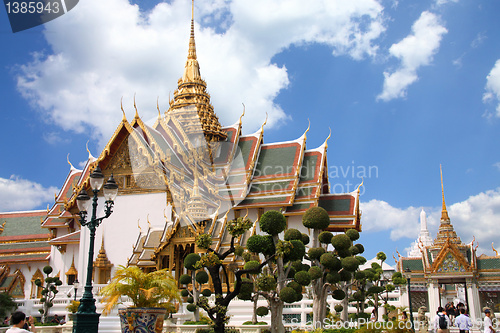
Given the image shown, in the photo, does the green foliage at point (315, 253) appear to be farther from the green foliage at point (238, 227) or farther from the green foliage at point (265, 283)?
the green foliage at point (238, 227)

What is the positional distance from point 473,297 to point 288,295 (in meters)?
12.0

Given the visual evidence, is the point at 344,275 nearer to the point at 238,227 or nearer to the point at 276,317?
the point at 276,317

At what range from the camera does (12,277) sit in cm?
2523

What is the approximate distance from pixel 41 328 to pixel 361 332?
849cm

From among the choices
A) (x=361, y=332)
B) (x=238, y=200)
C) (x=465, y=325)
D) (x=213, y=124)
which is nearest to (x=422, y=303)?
(x=238, y=200)

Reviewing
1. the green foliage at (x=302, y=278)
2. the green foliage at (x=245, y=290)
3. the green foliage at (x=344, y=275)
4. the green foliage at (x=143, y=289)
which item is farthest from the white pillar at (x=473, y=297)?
the green foliage at (x=143, y=289)

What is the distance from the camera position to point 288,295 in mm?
10156

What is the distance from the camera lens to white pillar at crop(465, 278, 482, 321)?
18.4 metres

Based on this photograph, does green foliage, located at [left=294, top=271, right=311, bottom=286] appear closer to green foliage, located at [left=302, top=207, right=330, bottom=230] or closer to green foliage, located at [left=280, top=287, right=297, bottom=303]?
green foliage, located at [left=280, top=287, right=297, bottom=303]

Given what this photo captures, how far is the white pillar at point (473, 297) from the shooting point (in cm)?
1837

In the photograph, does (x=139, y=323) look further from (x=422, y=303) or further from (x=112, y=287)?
(x=422, y=303)

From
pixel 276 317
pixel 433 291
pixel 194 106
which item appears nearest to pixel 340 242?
pixel 276 317

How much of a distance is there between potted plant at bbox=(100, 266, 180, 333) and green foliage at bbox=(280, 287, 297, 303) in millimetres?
2519

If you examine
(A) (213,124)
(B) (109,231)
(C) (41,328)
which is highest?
(A) (213,124)
